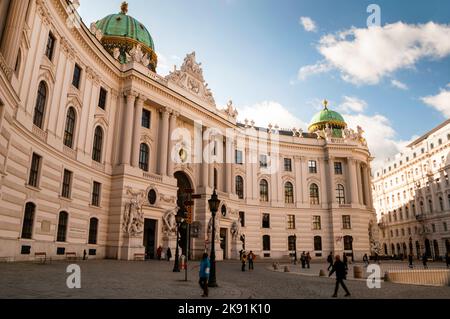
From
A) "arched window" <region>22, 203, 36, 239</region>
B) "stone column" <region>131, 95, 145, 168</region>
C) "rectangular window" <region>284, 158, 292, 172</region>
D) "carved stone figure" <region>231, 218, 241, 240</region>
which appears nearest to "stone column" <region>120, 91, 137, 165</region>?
"stone column" <region>131, 95, 145, 168</region>

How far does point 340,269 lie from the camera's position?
44.0ft

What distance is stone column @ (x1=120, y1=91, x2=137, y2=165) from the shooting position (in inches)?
1292

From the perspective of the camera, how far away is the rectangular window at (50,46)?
25147 mm

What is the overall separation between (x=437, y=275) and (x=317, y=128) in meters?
49.6

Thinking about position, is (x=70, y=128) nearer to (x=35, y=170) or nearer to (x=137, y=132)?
(x=35, y=170)

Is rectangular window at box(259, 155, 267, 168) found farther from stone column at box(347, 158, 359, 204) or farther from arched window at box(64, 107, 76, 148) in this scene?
arched window at box(64, 107, 76, 148)

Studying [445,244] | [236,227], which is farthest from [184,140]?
[445,244]

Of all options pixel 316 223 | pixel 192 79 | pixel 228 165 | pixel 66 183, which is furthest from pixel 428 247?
pixel 66 183

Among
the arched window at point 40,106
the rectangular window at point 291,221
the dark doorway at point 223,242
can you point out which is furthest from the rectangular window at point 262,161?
the arched window at point 40,106

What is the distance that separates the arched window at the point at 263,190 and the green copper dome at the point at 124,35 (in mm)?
24182

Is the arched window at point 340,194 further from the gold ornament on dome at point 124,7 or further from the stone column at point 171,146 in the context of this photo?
the gold ornament on dome at point 124,7

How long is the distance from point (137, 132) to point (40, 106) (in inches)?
435

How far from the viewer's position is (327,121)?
65875 mm
